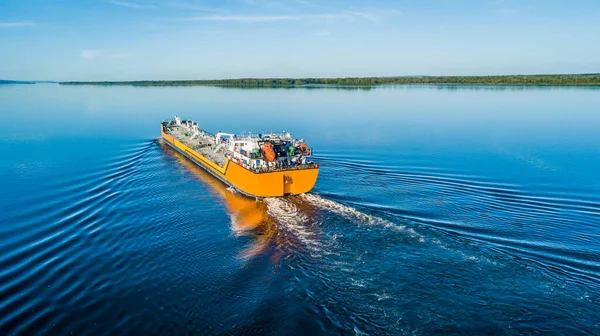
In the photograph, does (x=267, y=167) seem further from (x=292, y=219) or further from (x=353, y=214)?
(x=353, y=214)

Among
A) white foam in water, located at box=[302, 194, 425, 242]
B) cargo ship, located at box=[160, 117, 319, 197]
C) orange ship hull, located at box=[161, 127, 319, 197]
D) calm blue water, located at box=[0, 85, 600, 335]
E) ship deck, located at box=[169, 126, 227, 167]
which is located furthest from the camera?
ship deck, located at box=[169, 126, 227, 167]

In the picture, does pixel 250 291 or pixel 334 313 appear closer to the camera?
pixel 334 313

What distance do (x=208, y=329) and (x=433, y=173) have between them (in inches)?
974

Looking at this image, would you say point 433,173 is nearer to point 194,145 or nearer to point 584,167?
point 584,167

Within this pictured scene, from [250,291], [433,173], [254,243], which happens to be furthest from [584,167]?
[250,291]

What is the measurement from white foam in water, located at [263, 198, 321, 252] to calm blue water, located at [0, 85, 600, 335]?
0.14 meters

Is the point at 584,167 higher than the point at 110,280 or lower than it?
higher

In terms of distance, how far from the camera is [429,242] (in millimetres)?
18859

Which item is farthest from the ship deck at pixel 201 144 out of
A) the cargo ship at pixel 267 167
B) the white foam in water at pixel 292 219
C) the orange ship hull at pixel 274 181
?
the white foam in water at pixel 292 219

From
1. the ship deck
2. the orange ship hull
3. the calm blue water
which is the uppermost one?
the ship deck

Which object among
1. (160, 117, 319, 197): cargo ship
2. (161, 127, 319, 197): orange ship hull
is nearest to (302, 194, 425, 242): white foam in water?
(161, 127, 319, 197): orange ship hull

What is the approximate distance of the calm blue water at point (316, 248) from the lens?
13.8 m

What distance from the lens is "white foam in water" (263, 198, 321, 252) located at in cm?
1994

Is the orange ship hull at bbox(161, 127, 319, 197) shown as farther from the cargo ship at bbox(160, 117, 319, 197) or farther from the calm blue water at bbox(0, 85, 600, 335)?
the calm blue water at bbox(0, 85, 600, 335)
